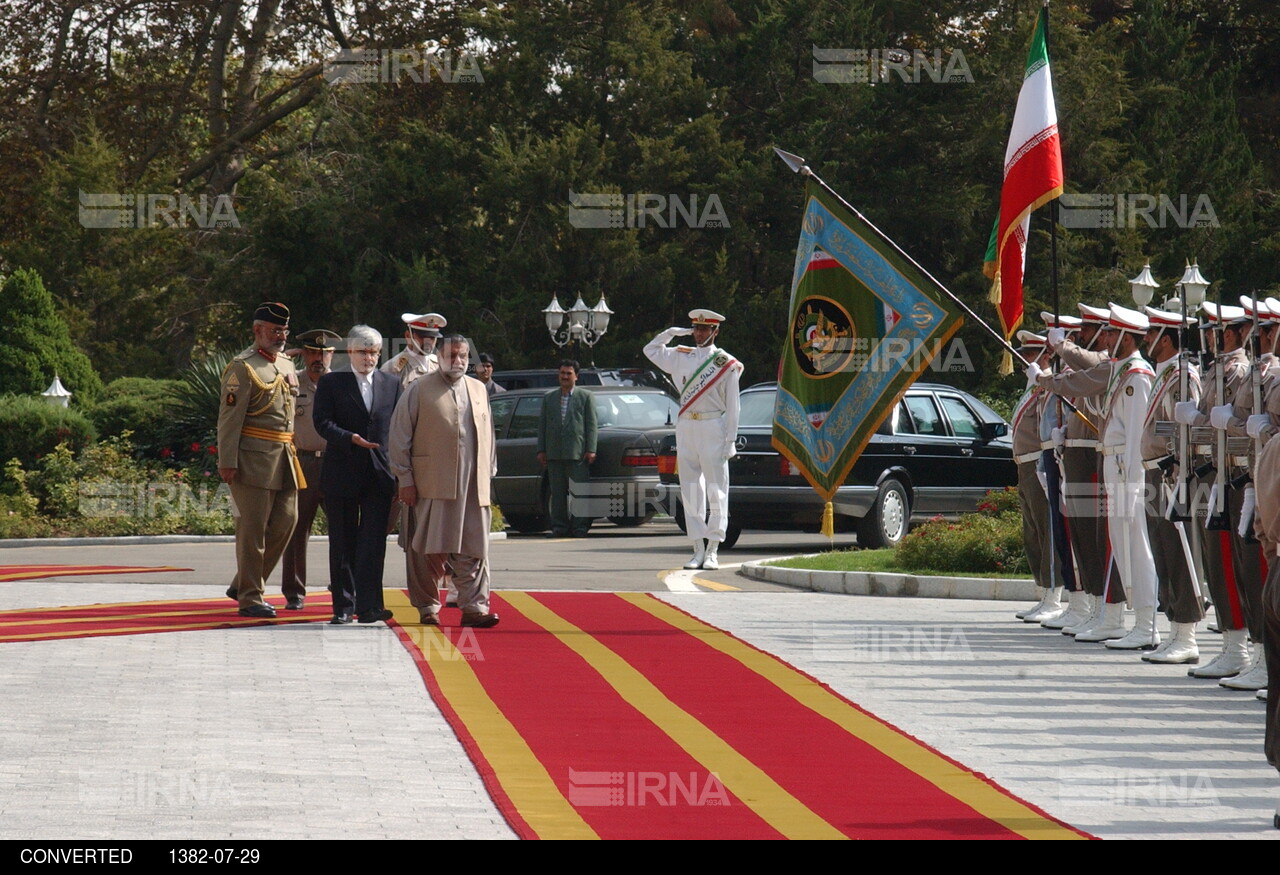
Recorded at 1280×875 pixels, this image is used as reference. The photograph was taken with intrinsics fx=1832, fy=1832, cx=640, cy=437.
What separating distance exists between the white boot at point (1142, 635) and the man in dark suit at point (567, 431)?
995 centimetres

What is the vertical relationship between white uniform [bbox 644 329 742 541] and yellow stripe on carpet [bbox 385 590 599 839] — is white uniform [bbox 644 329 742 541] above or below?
above

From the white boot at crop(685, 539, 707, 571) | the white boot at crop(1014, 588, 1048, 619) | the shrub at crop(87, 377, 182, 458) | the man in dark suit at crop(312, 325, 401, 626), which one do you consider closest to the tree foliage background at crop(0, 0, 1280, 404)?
the shrub at crop(87, 377, 182, 458)

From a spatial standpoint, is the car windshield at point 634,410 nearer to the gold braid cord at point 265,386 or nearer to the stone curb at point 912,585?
the stone curb at point 912,585

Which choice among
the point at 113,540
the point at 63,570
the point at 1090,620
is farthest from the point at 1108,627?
the point at 113,540

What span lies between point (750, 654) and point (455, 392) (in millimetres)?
2738

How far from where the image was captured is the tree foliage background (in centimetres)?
3391

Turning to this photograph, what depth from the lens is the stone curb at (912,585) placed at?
14.1m

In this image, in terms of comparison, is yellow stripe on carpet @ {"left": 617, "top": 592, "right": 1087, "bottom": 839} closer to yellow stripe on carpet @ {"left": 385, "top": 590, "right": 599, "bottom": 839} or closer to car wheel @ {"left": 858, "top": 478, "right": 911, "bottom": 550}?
yellow stripe on carpet @ {"left": 385, "top": 590, "right": 599, "bottom": 839}

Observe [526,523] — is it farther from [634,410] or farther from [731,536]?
[731,536]

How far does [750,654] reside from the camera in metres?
10.4

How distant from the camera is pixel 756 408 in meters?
18.8

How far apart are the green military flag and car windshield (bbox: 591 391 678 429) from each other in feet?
26.4

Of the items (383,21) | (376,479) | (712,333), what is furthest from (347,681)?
(383,21)

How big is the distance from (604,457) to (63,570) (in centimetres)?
693
